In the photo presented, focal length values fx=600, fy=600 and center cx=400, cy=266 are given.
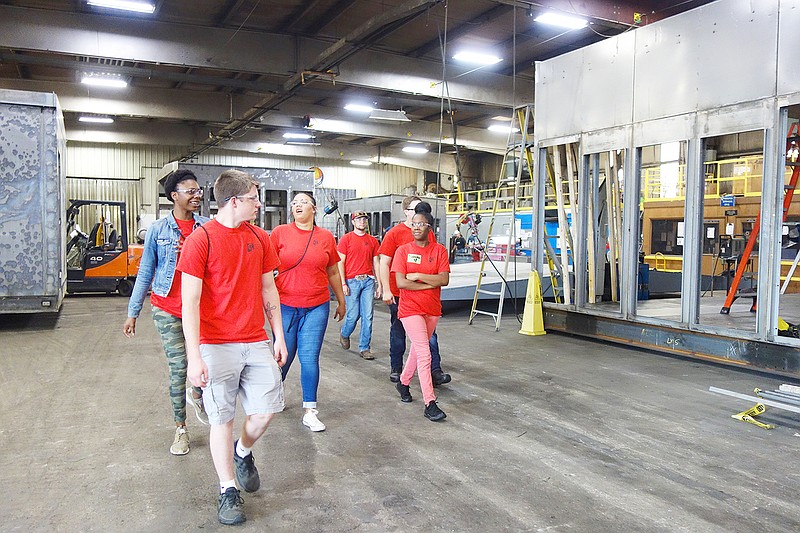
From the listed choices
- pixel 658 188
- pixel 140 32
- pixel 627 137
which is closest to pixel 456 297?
pixel 627 137

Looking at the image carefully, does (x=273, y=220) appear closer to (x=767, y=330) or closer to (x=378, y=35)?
(x=378, y=35)

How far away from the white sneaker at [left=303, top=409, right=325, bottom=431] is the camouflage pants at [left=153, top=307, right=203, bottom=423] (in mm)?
956

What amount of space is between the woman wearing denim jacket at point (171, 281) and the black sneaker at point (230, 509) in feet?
3.89

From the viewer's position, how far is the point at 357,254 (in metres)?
7.69

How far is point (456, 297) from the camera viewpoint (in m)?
11.1

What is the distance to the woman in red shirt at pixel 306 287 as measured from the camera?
4.71m

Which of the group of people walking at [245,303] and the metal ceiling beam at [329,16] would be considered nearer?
the group of people walking at [245,303]

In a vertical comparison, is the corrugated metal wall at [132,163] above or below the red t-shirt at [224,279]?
above

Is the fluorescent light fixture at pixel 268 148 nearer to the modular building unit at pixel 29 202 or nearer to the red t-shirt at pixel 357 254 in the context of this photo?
the modular building unit at pixel 29 202

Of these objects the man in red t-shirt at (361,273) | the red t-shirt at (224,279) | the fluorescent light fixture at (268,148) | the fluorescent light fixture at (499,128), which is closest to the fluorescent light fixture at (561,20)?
the man in red t-shirt at (361,273)

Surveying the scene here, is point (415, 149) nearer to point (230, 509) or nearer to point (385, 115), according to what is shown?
point (385, 115)

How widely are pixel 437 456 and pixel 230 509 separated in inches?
62.2

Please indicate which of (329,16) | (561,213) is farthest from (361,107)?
(561,213)

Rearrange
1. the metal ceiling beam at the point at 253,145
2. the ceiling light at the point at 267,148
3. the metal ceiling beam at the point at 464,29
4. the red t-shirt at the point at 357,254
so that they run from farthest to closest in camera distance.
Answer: the ceiling light at the point at 267,148, the metal ceiling beam at the point at 253,145, the metal ceiling beam at the point at 464,29, the red t-shirt at the point at 357,254
